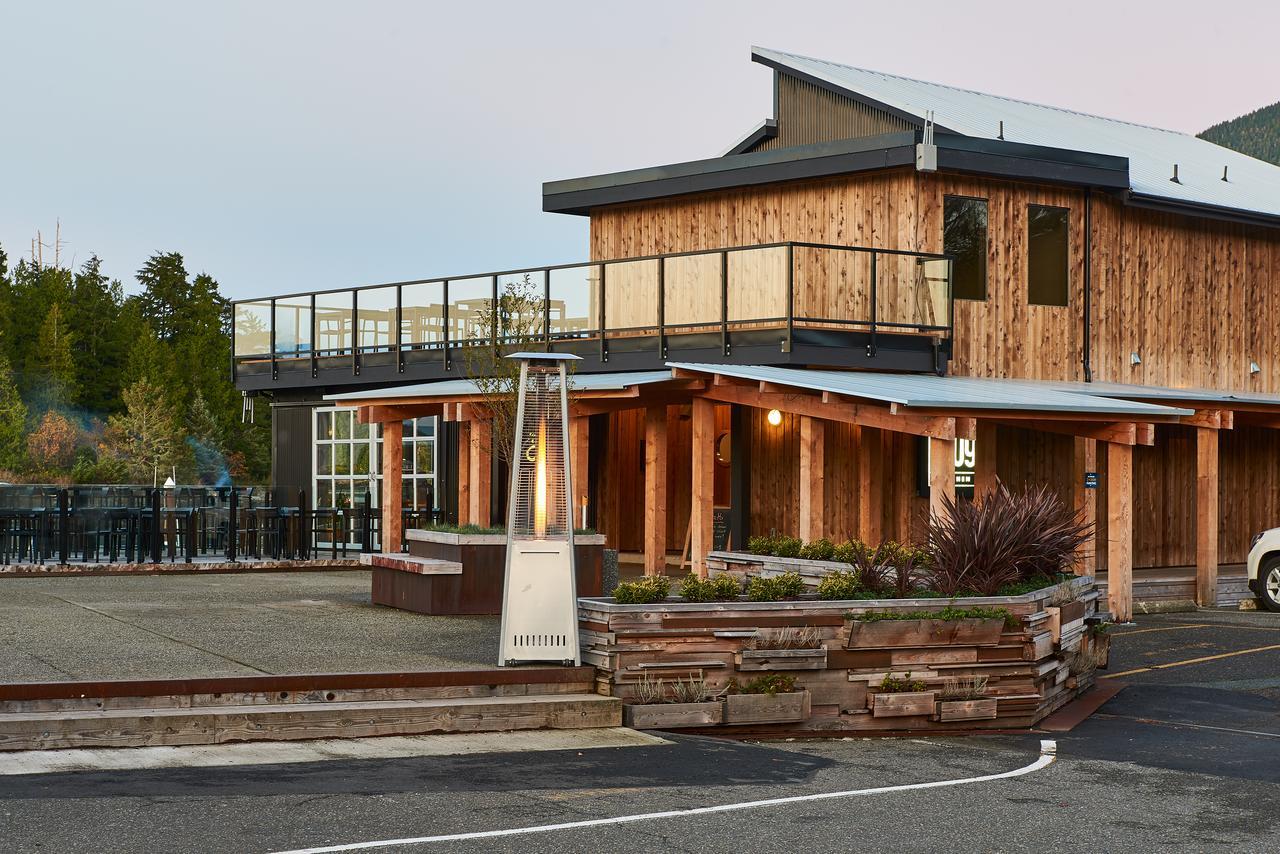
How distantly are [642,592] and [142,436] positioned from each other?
168 ft

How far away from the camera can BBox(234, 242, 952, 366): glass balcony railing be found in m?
20.4

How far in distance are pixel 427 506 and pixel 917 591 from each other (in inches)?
513

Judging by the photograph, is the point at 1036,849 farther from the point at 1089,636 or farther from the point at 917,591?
the point at 1089,636

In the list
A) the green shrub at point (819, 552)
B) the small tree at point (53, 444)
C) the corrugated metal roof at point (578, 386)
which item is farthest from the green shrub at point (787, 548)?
the small tree at point (53, 444)

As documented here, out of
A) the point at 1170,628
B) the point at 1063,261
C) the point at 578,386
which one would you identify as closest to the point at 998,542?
the point at 1170,628

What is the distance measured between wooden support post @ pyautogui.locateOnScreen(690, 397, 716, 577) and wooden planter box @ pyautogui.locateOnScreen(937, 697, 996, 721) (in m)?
6.46

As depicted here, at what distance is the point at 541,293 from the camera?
75.0 ft

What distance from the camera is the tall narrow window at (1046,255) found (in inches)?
878

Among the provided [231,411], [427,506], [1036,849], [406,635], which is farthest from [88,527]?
[231,411]

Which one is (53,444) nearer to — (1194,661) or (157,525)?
(157,525)

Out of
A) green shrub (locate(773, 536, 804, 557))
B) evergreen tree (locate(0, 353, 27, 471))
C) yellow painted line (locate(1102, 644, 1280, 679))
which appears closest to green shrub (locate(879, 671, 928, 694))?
green shrub (locate(773, 536, 804, 557))

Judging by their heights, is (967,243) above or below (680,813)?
above

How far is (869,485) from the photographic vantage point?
2111 cm

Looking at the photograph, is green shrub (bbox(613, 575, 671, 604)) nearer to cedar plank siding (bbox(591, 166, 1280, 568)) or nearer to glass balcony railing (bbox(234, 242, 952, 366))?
glass balcony railing (bbox(234, 242, 952, 366))
